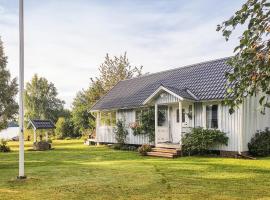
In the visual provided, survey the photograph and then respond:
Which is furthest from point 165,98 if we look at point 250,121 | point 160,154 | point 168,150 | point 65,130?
point 65,130

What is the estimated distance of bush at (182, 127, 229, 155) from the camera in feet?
62.4

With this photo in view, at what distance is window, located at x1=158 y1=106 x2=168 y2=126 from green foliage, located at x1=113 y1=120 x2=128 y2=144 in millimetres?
3755

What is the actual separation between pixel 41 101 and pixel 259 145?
60.1 meters

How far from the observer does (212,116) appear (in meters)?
20.0

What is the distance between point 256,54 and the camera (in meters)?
4.06

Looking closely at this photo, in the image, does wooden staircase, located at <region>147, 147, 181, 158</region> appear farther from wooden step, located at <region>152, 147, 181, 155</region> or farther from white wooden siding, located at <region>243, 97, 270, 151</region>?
white wooden siding, located at <region>243, 97, 270, 151</region>

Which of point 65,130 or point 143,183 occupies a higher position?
point 65,130

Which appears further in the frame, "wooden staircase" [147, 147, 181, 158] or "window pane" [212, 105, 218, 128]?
"window pane" [212, 105, 218, 128]

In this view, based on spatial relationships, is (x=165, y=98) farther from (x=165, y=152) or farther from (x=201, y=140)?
(x=201, y=140)

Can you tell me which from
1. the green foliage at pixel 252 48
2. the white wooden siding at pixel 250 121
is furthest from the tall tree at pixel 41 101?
the green foliage at pixel 252 48

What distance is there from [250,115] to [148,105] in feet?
22.8

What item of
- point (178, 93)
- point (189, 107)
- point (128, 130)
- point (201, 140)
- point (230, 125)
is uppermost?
point (178, 93)

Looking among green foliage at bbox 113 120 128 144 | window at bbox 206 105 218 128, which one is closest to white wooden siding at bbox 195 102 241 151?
window at bbox 206 105 218 128

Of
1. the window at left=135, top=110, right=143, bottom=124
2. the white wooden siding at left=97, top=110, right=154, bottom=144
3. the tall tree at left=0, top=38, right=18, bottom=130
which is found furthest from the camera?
the tall tree at left=0, top=38, right=18, bottom=130
